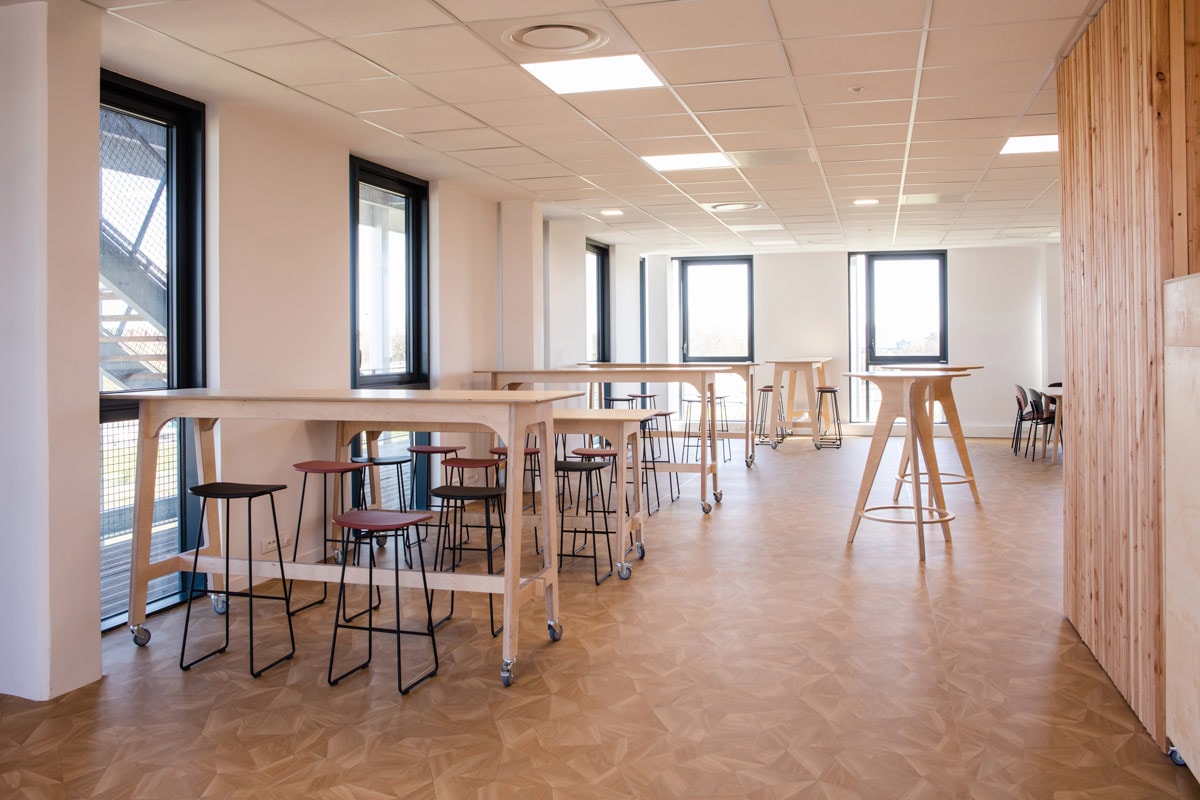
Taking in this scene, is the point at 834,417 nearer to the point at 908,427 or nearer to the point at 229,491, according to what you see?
the point at 908,427

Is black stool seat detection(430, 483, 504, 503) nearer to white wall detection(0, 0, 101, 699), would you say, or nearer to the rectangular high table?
the rectangular high table

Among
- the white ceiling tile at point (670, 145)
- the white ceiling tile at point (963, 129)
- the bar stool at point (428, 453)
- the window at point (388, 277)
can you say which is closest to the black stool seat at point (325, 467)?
the bar stool at point (428, 453)

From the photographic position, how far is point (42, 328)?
127 inches

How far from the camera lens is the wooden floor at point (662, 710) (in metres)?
2.61

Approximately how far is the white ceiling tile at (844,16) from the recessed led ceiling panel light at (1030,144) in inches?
101

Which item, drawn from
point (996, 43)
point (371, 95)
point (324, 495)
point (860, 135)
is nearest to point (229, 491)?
point (324, 495)

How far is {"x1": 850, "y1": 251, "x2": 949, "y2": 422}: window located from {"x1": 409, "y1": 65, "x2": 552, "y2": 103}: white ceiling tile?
9297mm

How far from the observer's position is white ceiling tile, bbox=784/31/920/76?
388cm

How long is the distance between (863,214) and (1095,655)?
644 centimetres

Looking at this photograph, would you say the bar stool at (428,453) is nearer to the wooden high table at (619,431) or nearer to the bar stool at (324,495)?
the bar stool at (324,495)

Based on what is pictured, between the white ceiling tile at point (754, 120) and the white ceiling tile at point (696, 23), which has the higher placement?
the white ceiling tile at point (754, 120)

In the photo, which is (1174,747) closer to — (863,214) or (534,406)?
(534,406)

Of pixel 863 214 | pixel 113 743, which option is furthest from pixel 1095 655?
pixel 863 214

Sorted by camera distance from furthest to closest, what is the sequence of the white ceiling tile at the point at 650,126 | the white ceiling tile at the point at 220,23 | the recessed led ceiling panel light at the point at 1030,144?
the recessed led ceiling panel light at the point at 1030,144
the white ceiling tile at the point at 650,126
the white ceiling tile at the point at 220,23
